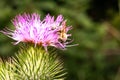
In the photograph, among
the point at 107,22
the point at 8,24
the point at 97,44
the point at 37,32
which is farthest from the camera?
the point at 107,22

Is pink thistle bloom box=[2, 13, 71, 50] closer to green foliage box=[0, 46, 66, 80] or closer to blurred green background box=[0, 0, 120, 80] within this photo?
green foliage box=[0, 46, 66, 80]

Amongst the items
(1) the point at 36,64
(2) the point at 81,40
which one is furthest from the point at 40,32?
(2) the point at 81,40

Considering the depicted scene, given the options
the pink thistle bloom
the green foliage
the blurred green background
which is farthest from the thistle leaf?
the blurred green background

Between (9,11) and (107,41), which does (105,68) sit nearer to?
(107,41)

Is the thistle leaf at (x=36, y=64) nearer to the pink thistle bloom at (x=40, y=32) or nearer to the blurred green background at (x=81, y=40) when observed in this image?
the pink thistle bloom at (x=40, y=32)

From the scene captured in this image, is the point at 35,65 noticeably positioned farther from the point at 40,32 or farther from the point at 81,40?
the point at 81,40

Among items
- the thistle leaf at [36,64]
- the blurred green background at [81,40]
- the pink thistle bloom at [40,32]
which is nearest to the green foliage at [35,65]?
the thistle leaf at [36,64]

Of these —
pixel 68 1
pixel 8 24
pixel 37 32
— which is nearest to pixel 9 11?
pixel 8 24
